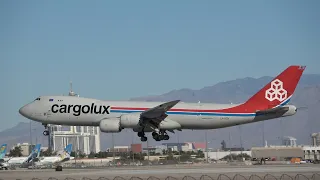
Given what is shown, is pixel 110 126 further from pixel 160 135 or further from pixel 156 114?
pixel 160 135

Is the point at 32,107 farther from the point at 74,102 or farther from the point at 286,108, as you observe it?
the point at 286,108

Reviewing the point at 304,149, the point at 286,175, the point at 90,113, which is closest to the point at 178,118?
the point at 90,113

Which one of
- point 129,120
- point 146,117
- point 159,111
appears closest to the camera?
point 159,111

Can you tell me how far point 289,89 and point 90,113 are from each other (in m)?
24.7

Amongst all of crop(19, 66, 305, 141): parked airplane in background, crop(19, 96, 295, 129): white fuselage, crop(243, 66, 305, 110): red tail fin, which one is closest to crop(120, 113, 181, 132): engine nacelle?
crop(19, 66, 305, 141): parked airplane in background

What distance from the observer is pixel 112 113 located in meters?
77.1

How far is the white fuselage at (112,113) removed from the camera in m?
76.8

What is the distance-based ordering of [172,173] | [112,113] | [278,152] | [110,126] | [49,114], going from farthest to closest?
1. [278,152]
2. [49,114]
3. [112,113]
4. [110,126]
5. [172,173]

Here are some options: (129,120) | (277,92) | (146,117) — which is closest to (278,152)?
(277,92)

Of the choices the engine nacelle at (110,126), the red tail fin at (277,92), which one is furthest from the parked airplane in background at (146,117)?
the red tail fin at (277,92)

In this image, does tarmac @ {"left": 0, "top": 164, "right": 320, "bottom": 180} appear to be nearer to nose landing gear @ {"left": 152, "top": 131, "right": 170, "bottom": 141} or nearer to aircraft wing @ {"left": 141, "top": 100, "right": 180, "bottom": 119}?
aircraft wing @ {"left": 141, "top": 100, "right": 180, "bottom": 119}

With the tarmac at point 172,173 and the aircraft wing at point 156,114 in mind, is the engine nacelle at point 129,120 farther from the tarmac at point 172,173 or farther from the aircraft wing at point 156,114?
the tarmac at point 172,173

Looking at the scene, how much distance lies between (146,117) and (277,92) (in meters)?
17.0

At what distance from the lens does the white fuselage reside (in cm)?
7675
